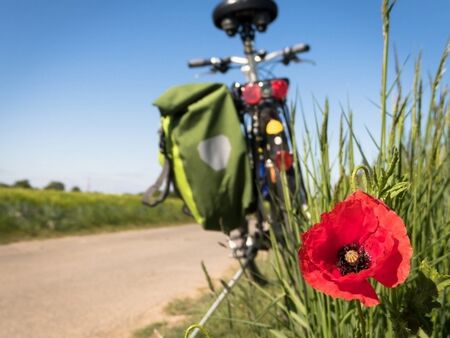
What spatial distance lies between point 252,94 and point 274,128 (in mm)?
227

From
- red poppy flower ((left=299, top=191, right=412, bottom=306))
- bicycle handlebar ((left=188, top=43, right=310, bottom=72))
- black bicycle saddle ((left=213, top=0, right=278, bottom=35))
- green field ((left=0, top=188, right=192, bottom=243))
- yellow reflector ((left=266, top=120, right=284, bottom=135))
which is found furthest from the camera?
green field ((left=0, top=188, right=192, bottom=243))

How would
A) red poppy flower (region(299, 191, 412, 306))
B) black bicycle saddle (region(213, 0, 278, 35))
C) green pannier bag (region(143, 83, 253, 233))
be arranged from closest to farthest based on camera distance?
1. red poppy flower (region(299, 191, 412, 306))
2. green pannier bag (region(143, 83, 253, 233))
3. black bicycle saddle (region(213, 0, 278, 35))

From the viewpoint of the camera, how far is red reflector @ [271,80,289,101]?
250 cm

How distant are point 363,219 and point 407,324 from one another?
0.24 meters

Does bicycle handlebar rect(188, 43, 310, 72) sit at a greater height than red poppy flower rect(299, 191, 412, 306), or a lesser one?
greater

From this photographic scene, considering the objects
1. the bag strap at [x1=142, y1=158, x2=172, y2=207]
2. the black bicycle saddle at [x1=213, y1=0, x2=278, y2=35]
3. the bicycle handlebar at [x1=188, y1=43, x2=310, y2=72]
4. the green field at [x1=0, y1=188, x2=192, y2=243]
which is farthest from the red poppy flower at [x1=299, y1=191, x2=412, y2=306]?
the green field at [x1=0, y1=188, x2=192, y2=243]

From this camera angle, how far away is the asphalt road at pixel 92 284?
2465 mm

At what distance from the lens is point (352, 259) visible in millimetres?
612

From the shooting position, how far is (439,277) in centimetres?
66

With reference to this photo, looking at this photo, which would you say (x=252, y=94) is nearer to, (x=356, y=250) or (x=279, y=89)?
(x=279, y=89)

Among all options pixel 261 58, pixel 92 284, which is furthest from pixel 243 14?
pixel 92 284

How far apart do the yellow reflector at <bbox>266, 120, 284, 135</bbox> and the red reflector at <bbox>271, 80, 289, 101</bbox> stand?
6.1 inches

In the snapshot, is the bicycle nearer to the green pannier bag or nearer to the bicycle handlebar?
the green pannier bag

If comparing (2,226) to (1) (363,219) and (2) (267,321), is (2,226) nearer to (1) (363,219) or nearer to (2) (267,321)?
(2) (267,321)
